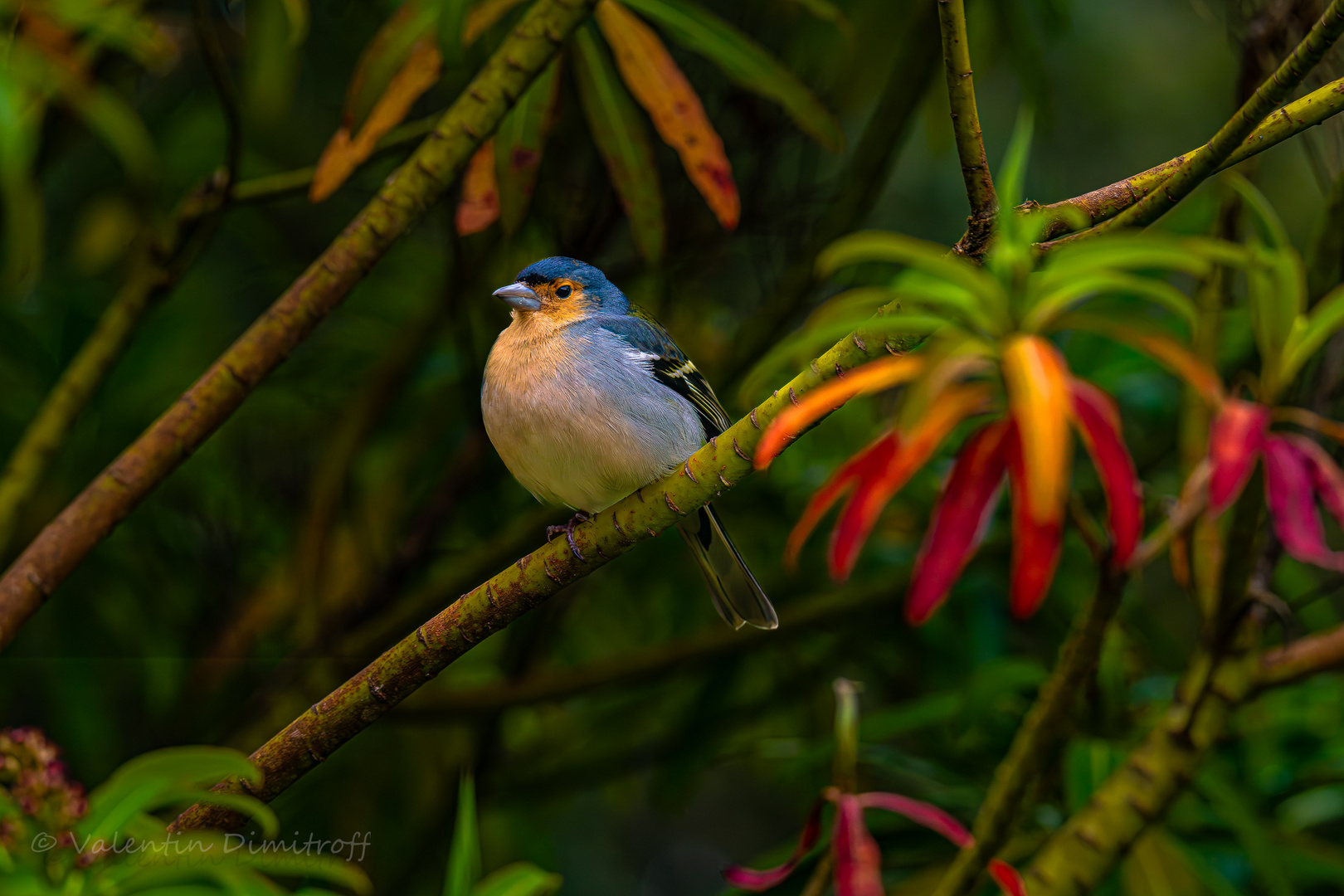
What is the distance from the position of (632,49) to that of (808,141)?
1604mm

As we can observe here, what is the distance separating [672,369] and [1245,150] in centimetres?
192

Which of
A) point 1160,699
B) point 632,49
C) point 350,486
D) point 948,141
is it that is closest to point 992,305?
point 632,49

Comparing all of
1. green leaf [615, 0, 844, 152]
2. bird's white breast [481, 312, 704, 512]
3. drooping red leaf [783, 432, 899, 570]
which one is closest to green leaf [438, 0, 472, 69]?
green leaf [615, 0, 844, 152]

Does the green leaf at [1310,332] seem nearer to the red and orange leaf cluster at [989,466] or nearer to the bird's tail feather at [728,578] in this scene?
the red and orange leaf cluster at [989,466]

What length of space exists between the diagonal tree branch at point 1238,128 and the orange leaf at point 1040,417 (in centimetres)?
54

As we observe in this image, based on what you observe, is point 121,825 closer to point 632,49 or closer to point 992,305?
point 992,305

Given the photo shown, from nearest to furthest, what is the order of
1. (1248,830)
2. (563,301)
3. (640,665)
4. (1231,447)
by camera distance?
(1231,447) → (1248,830) → (563,301) → (640,665)

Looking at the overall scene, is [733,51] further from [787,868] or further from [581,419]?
[787,868]

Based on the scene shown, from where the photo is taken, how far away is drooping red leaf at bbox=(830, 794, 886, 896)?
1804 millimetres

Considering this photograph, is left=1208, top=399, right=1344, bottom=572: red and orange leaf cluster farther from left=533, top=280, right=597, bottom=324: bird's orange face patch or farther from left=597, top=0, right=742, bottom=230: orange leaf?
left=533, top=280, right=597, bottom=324: bird's orange face patch

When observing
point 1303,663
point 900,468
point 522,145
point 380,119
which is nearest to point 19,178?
point 380,119

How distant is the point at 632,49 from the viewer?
3098 mm

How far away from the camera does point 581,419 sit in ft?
10.1

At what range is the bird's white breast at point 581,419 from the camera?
10.2 feet
